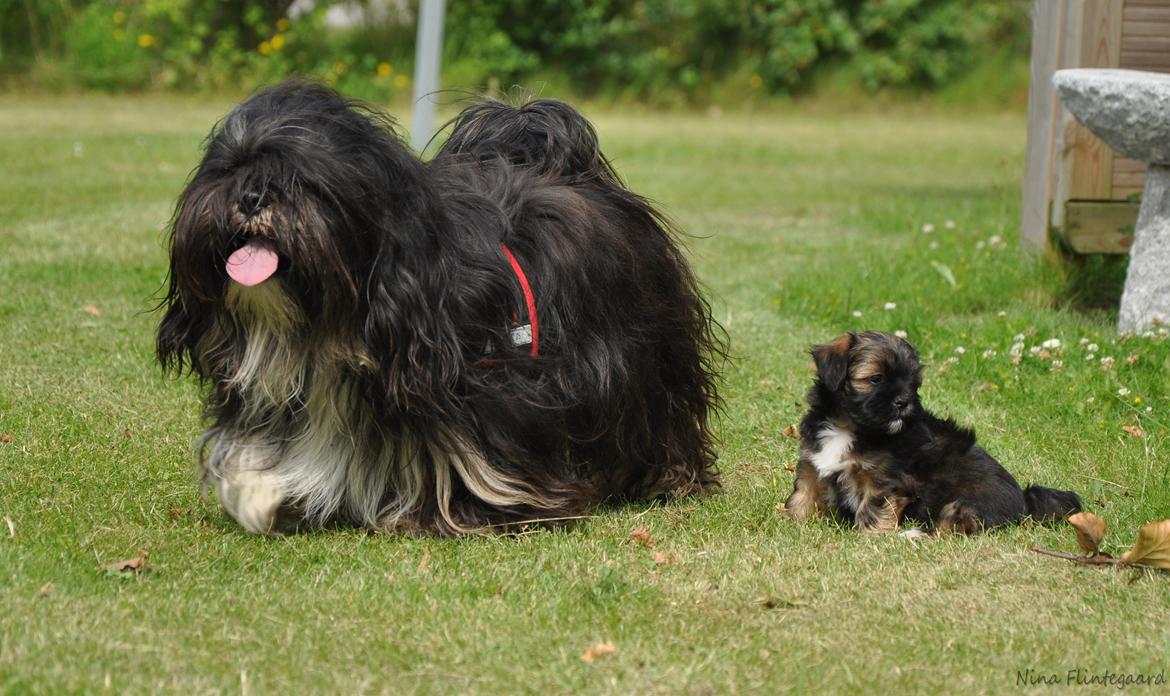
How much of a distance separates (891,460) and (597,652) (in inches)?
62.9

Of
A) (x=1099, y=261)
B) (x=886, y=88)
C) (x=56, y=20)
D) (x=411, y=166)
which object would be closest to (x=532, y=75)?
(x=886, y=88)

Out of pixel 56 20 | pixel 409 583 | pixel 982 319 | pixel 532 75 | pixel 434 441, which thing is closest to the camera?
pixel 409 583

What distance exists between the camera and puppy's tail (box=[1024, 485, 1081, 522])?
4957 mm

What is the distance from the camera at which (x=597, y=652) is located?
3.75 metres

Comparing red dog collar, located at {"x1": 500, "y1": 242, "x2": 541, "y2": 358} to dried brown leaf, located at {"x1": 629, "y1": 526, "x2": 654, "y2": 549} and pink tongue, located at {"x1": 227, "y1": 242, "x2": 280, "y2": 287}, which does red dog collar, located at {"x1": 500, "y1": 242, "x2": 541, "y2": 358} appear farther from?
pink tongue, located at {"x1": 227, "y1": 242, "x2": 280, "y2": 287}

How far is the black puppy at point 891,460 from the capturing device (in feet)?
15.9

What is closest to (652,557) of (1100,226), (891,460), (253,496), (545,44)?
(891,460)

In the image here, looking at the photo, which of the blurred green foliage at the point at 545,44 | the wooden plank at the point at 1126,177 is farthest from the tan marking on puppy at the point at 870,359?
the blurred green foliage at the point at 545,44

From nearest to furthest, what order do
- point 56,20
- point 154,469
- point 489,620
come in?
point 489,620, point 154,469, point 56,20

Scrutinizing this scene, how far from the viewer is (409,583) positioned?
423 centimetres

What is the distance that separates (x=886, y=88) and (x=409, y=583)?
1996 cm

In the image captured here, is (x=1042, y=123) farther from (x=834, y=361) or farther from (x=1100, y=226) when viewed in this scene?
(x=834, y=361)

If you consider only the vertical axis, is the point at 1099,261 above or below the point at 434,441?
below

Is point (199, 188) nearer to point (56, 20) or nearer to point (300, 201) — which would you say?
point (300, 201)
